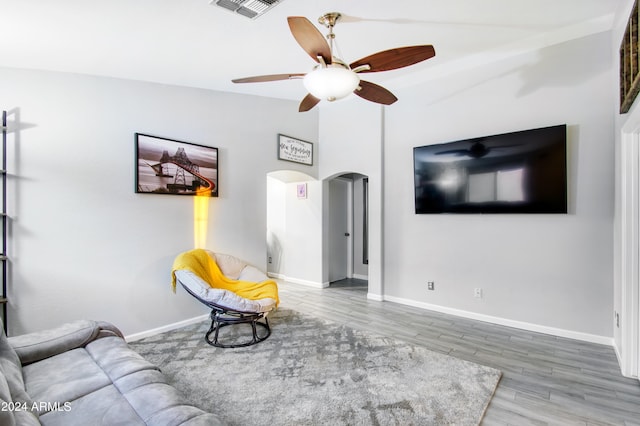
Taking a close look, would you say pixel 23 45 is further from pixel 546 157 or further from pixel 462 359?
pixel 546 157

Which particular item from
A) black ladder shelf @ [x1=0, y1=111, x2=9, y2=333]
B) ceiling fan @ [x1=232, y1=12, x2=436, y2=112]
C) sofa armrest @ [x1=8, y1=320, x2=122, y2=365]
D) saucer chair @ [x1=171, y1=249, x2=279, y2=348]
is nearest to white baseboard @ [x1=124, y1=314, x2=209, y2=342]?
saucer chair @ [x1=171, y1=249, x2=279, y2=348]

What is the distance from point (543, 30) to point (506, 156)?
1.23 meters

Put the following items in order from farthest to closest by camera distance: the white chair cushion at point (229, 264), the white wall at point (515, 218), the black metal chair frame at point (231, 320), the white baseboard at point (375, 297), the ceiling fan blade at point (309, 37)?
the white baseboard at point (375, 297) → the white chair cushion at point (229, 264) → the white wall at point (515, 218) → the black metal chair frame at point (231, 320) → the ceiling fan blade at point (309, 37)

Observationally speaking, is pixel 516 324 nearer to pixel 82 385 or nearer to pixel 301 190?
pixel 301 190

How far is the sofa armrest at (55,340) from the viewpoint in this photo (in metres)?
1.74

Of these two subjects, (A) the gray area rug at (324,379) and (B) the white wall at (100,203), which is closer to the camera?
Result: (A) the gray area rug at (324,379)

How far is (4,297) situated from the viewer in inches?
97.0

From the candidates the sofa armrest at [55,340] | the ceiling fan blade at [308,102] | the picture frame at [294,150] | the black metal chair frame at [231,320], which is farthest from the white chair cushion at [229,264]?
the ceiling fan blade at [308,102]

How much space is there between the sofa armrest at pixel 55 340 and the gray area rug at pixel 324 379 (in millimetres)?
720

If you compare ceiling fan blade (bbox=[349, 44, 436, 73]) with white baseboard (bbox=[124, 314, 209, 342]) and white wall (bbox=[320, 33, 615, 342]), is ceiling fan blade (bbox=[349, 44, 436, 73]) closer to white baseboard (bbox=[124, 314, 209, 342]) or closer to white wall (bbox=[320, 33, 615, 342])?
white wall (bbox=[320, 33, 615, 342])

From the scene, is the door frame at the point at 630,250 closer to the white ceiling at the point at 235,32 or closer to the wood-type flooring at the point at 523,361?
the wood-type flooring at the point at 523,361

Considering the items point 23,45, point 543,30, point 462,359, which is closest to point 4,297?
point 23,45

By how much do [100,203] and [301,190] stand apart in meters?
3.23

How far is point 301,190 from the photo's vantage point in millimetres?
5629
